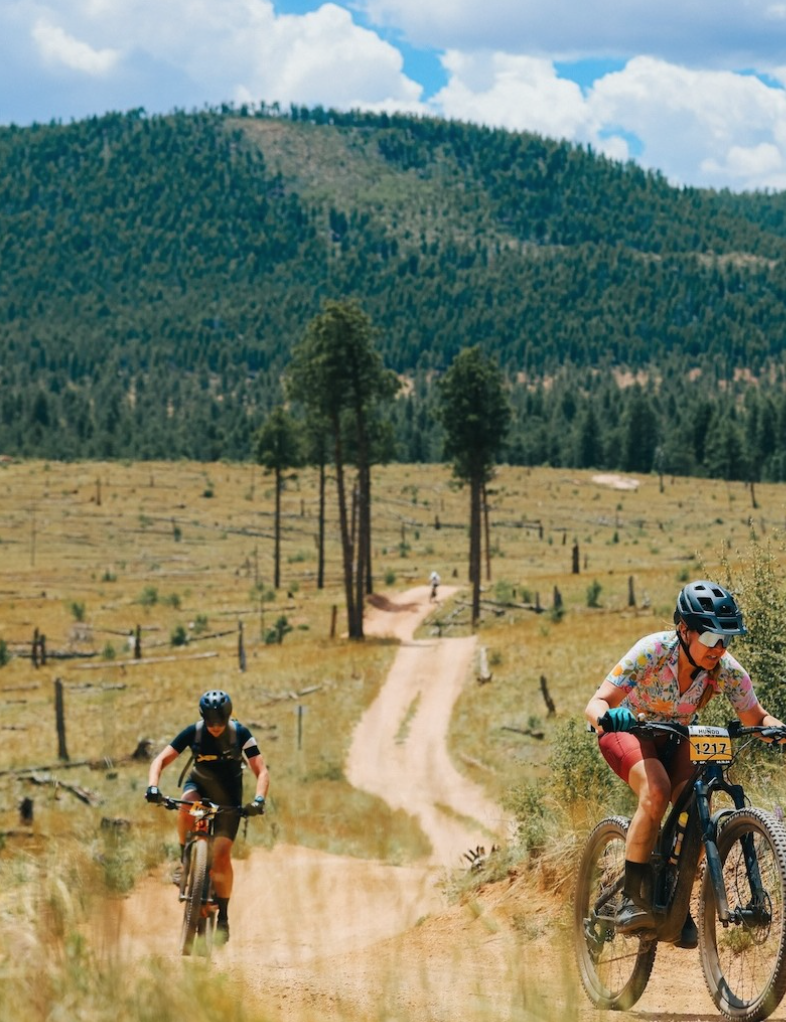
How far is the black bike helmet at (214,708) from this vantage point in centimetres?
947

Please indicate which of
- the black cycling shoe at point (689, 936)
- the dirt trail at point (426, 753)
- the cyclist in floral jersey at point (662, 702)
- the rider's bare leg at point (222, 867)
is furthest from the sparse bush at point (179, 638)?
the black cycling shoe at point (689, 936)

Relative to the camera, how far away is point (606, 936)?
6.67 meters

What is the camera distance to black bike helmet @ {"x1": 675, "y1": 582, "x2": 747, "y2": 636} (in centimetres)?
604

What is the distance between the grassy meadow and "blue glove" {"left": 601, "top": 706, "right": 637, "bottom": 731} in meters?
1.37

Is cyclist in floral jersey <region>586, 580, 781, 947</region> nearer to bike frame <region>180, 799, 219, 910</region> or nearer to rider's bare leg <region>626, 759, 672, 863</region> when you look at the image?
rider's bare leg <region>626, 759, 672, 863</region>

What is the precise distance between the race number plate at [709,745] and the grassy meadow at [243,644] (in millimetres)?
1703

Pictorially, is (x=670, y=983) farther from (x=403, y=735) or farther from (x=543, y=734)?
(x=403, y=735)

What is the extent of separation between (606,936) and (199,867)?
12.2ft

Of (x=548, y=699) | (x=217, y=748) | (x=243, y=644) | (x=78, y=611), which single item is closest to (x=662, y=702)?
(x=217, y=748)

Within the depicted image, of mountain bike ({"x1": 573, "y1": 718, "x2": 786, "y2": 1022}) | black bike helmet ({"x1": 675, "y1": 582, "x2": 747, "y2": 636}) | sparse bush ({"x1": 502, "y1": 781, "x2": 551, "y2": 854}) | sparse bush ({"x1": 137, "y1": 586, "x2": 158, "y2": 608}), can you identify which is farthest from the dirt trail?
sparse bush ({"x1": 137, "y1": 586, "x2": 158, "y2": 608})

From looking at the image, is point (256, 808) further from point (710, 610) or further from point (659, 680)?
point (710, 610)

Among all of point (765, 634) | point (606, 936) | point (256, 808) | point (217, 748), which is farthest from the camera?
point (765, 634)

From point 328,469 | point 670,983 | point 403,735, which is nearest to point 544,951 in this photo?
point 670,983

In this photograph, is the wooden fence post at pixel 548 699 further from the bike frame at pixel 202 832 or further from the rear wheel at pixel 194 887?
the rear wheel at pixel 194 887
